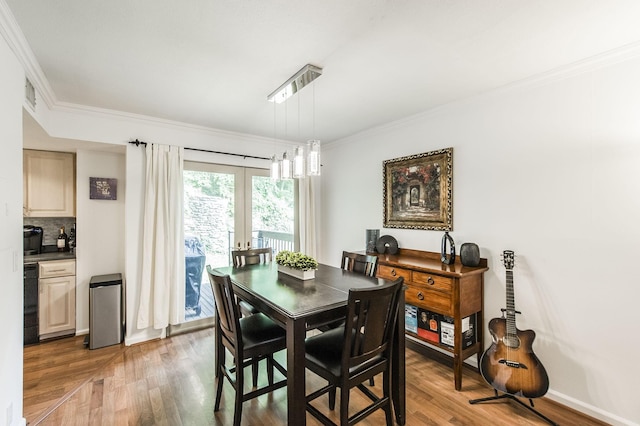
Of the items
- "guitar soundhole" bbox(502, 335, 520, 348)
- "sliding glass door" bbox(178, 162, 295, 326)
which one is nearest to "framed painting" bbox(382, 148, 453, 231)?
"guitar soundhole" bbox(502, 335, 520, 348)

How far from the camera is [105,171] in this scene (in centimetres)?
366

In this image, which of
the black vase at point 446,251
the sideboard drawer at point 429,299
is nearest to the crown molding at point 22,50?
the sideboard drawer at point 429,299

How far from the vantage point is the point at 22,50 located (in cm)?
188

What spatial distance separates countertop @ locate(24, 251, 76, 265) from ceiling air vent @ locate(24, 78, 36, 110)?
1900 mm

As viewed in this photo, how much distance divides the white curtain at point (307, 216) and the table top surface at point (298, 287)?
66.9 inches

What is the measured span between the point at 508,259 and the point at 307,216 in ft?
9.26

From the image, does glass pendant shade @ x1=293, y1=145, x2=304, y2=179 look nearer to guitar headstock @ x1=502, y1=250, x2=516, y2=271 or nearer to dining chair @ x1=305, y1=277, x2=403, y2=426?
dining chair @ x1=305, y1=277, x2=403, y2=426

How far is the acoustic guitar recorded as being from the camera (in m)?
2.11

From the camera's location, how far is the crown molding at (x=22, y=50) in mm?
1601

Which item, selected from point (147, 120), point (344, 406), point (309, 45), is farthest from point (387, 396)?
point (147, 120)

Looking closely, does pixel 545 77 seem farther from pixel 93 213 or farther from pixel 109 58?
pixel 93 213

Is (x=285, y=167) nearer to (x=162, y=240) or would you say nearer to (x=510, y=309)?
(x=162, y=240)

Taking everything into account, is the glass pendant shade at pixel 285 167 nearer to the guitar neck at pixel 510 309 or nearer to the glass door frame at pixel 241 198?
the glass door frame at pixel 241 198

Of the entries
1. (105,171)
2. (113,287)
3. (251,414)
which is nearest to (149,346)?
(113,287)
